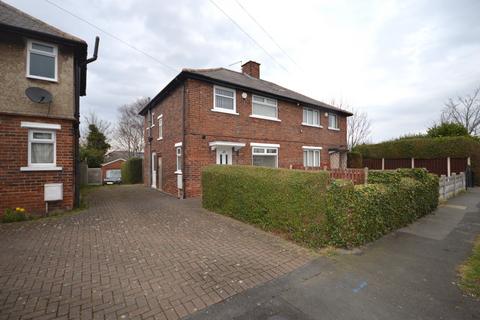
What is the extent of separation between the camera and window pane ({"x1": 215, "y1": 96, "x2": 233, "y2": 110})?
12.0 m

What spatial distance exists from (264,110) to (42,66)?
10180 mm

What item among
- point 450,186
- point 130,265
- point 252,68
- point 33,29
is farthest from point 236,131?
point 450,186

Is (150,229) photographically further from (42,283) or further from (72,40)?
(72,40)

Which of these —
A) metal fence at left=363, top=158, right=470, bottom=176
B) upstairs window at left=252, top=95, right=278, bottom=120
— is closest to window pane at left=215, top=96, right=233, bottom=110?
upstairs window at left=252, top=95, right=278, bottom=120

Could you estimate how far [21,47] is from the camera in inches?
297

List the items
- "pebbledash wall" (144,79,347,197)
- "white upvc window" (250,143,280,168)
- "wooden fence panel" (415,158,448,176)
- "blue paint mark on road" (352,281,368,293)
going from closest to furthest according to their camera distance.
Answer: "blue paint mark on road" (352,281,368,293)
"pebbledash wall" (144,79,347,197)
"white upvc window" (250,143,280,168)
"wooden fence panel" (415,158,448,176)

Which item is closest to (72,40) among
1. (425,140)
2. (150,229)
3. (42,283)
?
(150,229)

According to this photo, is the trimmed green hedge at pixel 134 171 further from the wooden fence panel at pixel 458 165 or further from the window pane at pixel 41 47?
the wooden fence panel at pixel 458 165

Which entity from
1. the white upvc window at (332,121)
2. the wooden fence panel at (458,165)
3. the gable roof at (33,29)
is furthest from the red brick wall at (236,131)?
the wooden fence panel at (458,165)

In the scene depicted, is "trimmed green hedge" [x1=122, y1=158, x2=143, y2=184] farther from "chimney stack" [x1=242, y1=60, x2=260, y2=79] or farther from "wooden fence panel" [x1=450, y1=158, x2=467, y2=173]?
"wooden fence panel" [x1=450, y1=158, x2=467, y2=173]

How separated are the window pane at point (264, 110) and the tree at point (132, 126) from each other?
109 feet

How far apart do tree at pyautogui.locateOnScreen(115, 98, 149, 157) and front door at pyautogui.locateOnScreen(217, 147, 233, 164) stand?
34.1 meters

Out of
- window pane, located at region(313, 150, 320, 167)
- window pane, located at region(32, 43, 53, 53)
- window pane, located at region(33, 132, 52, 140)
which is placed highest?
window pane, located at region(32, 43, 53, 53)

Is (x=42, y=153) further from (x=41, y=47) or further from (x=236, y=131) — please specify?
(x=236, y=131)
